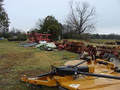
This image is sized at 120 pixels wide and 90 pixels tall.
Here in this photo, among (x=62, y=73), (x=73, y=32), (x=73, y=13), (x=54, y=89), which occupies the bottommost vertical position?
(x=54, y=89)

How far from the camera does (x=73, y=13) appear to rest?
134ft

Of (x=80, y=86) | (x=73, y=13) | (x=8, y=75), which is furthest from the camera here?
(x=73, y=13)

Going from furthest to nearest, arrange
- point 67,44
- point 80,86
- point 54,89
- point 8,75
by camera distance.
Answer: point 67,44, point 8,75, point 54,89, point 80,86

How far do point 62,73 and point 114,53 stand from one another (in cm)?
581

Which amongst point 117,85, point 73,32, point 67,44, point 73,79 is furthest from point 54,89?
point 73,32

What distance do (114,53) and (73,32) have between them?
28430 millimetres

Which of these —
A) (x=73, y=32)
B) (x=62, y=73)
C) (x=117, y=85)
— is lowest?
(x=117, y=85)

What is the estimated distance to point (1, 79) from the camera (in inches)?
186

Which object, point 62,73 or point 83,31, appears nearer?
point 62,73

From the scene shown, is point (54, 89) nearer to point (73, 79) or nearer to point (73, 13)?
point (73, 79)

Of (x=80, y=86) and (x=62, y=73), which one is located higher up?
(x=62, y=73)

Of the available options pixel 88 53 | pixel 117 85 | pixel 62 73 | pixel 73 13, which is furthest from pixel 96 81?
pixel 73 13

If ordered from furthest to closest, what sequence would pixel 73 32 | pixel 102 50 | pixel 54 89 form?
pixel 73 32
pixel 102 50
pixel 54 89

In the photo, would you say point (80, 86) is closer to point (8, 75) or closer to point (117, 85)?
point (117, 85)
